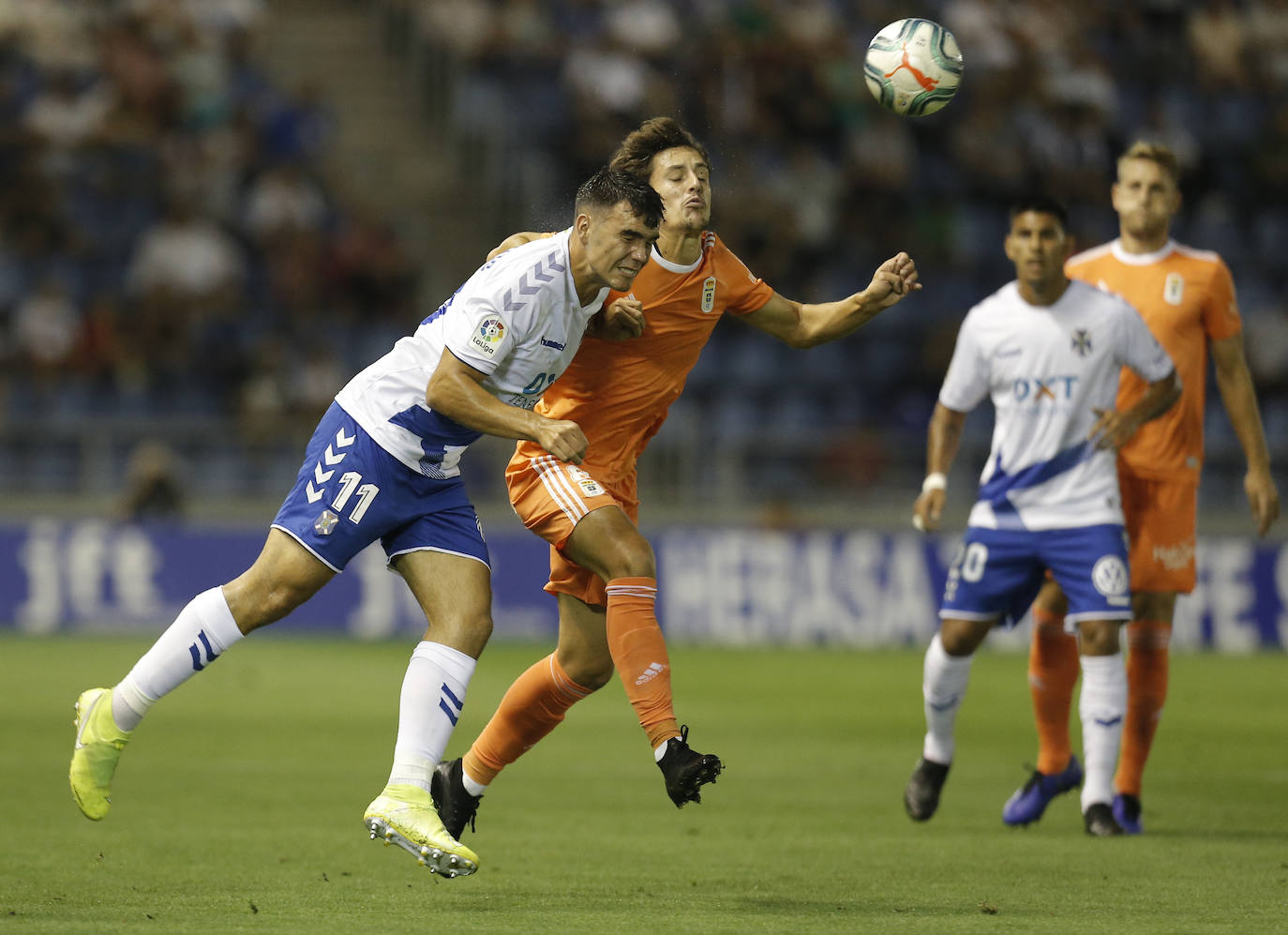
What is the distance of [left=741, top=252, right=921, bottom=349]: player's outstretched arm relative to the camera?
21.2 feet

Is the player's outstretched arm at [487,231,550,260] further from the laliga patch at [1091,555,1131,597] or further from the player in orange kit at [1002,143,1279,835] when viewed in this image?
the player in orange kit at [1002,143,1279,835]

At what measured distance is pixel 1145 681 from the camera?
7.94m

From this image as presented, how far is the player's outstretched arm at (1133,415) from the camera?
7516 millimetres

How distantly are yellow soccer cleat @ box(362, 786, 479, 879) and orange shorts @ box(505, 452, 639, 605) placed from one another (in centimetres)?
107

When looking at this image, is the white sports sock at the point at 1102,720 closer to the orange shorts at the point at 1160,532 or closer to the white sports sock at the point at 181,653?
the orange shorts at the point at 1160,532

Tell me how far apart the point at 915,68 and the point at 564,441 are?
217 cm

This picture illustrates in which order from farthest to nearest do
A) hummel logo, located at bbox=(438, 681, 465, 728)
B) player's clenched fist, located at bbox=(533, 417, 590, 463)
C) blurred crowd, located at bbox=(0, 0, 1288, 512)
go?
1. blurred crowd, located at bbox=(0, 0, 1288, 512)
2. hummel logo, located at bbox=(438, 681, 465, 728)
3. player's clenched fist, located at bbox=(533, 417, 590, 463)

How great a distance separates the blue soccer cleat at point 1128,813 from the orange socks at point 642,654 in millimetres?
2551

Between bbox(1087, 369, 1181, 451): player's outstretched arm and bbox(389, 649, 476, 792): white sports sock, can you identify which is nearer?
bbox(389, 649, 476, 792): white sports sock

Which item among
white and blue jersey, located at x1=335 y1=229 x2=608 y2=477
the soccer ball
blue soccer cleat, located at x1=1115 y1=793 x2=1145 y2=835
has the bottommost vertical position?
blue soccer cleat, located at x1=1115 y1=793 x2=1145 y2=835

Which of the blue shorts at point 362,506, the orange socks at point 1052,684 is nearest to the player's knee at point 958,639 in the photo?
the orange socks at point 1052,684

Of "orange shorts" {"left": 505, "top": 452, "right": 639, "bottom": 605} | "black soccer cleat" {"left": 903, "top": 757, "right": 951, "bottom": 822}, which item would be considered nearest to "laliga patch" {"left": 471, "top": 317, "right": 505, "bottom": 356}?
"orange shorts" {"left": 505, "top": 452, "right": 639, "bottom": 605}

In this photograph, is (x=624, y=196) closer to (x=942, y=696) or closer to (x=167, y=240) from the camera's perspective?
(x=942, y=696)

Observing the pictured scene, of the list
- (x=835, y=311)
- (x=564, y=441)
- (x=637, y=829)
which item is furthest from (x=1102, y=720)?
(x=564, y=441)
